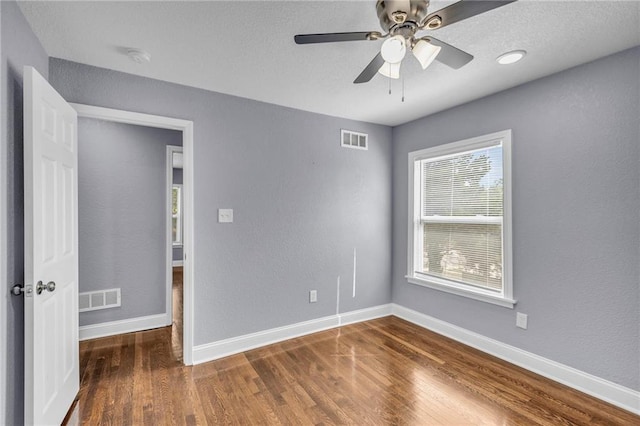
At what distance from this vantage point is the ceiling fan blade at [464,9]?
49.7 inches

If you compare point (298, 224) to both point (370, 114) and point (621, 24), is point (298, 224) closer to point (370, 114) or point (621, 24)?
point (370, 114)

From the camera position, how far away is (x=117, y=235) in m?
3.34

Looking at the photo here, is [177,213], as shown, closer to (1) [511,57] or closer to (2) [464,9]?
(1) [511,57]

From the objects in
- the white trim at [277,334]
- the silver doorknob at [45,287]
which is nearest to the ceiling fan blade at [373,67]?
the silver doorknob at [45,287]

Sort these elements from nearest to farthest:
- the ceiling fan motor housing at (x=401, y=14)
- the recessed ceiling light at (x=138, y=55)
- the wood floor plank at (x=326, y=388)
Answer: the ceiling fan motor housing at (x=401, y=14)
the wood floor plank at (x=326, y=388)
the recessed ceiling light at (x=138, y=55)

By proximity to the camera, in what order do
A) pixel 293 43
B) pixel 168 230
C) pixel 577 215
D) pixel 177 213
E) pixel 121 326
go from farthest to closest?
pixel 177 213 → pixel 168 230 → pixel 121 326 → pixel 577 215 → pixel 293 43

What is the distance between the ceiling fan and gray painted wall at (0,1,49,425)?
1.48m

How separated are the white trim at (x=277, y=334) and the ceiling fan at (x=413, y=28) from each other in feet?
8.64

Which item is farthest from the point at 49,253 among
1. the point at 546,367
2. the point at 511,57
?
the point at 546,367

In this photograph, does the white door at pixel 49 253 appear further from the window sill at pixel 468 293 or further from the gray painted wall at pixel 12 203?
the window sill at pixel 468 293

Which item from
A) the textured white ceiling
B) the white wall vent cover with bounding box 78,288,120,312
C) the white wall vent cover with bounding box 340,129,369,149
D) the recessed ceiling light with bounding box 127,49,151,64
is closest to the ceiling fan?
the textured white ceiling

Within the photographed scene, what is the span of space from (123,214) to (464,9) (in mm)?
3574

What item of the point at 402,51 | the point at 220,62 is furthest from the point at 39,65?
the point at 402,51

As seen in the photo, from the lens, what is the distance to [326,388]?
2.35 meters
